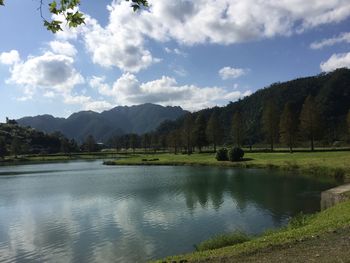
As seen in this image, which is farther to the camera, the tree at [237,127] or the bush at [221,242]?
the tree at [237,127]

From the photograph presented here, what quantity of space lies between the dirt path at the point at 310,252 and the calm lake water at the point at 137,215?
8.59 metres

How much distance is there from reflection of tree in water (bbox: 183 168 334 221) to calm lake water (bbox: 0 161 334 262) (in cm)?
8

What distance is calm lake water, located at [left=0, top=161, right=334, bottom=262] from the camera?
25.1 meters

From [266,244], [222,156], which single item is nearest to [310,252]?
[266,244]

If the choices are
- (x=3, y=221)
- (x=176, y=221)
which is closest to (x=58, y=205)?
(x=3, y=221)

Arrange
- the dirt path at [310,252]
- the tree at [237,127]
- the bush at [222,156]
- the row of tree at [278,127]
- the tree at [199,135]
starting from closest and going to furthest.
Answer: the dirt path at [310,252], the bush at [222,156], the row of tree at [278,127], the tree at [237,127], the tree at [199,135]

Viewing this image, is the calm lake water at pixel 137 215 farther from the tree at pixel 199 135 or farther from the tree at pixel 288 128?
the tree at pixel 199 135

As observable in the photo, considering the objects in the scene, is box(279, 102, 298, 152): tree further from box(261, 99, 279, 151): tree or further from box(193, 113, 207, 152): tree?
box(193, 113, 207, 152): tree

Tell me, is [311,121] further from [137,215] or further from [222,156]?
[137,215]

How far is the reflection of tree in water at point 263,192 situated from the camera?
37844 millimetres

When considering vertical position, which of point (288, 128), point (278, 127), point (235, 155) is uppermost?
point (278, 127)

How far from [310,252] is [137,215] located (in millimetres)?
22510

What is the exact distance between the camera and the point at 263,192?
47406 millimetres

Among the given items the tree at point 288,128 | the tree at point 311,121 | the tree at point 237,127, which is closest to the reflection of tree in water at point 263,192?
the tree at point 288,128
